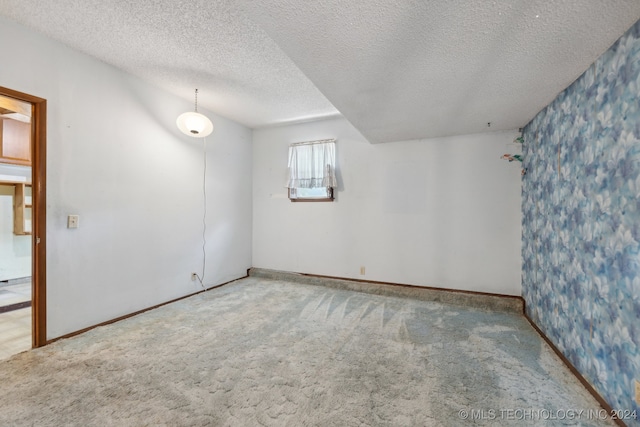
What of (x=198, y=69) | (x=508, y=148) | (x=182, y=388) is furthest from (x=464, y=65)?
(x=182, y=388)

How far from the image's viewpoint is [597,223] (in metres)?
1.67

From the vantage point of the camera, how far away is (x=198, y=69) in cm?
275

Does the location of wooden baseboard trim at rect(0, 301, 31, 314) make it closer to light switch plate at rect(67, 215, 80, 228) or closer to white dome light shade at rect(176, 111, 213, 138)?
light switch plate at rect(67, 215, 80, 228)

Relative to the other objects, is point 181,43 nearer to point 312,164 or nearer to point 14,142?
point 312,164

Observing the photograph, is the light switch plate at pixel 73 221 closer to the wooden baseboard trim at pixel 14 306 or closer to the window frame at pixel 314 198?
the wooden baseboard trim at pixel 14 306

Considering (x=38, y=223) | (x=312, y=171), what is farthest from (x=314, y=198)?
(x=38, y=223)

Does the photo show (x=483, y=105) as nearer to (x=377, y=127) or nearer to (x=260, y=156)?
(x=377, y=127)

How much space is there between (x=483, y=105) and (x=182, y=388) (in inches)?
129

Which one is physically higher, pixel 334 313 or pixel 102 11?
pixel 102 11

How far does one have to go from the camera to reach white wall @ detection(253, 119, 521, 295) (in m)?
3.30

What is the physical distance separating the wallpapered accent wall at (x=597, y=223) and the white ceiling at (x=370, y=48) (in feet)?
0.67

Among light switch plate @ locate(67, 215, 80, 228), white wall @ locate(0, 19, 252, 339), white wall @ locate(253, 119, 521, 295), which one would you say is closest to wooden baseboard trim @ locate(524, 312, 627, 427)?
white wall @ locate(253, 119, 521, 295)

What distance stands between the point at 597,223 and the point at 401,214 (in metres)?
2.18

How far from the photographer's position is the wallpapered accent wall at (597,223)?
1.40 m
